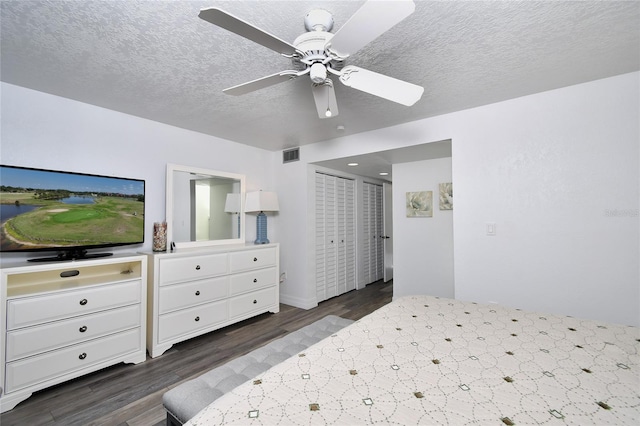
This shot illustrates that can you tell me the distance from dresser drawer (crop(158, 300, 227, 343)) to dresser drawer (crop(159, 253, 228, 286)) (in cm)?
32

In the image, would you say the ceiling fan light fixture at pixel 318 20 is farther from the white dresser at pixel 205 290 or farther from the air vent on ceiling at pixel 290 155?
the air vent on ceiling at pixel 290 155

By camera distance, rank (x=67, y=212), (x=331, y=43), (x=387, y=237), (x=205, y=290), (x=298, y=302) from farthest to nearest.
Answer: (x=387, y=237) → (x=298, y=302) → (x=205, y=290) → (x=67, y=212) → (x=331, y=43)

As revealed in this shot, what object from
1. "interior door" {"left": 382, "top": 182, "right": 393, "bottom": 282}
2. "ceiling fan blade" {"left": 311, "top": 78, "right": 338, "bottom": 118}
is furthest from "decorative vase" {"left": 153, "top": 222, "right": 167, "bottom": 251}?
"interior door" {"left": 382, "top": 182, "right": 393, "bottom": 282}

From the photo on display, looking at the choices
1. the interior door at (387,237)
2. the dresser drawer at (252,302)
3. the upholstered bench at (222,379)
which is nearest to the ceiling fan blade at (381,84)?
the upholstered bench at (222,379)

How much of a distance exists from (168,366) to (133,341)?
1.24ft

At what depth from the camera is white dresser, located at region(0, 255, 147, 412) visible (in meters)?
1.91

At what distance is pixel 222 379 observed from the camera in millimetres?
1543

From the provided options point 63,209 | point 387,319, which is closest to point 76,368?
point 63,209

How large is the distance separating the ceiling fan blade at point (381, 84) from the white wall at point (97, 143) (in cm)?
240

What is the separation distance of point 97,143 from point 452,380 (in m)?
3.27

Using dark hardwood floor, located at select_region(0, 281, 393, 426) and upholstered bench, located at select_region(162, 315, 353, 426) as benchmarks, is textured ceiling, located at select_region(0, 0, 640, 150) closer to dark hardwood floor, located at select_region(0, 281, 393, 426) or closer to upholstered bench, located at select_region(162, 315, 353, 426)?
upholstered bench, located at select_region(162, 315, 353, 426)

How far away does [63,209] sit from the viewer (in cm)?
234

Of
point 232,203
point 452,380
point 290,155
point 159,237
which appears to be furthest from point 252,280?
point 452,380

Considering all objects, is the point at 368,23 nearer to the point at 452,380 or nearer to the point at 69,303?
the point at 452,380
